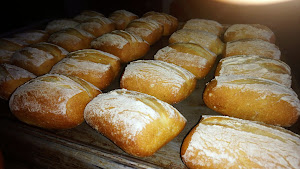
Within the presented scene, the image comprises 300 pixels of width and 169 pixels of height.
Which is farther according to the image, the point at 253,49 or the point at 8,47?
the point at 8,47

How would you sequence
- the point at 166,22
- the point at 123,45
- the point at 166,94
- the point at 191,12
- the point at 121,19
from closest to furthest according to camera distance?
1. the point at 166,94
2. the point at 123,45
3. the point at 166,22
4. the point at 121,19
5. the point at 191,12

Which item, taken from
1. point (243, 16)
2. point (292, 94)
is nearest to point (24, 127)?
point (292, 94)

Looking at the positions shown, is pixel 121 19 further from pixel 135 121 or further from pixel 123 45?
pixel 135 121

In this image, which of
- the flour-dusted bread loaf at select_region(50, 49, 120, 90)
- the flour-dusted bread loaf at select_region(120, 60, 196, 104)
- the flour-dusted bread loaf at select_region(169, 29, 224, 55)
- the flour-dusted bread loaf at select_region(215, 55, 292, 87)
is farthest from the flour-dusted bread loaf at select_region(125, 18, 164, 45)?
the flour-dusted bread loaf at select_region(215, 55, 292, 87)

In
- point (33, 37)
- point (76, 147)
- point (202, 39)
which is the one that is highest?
point (202, 39)

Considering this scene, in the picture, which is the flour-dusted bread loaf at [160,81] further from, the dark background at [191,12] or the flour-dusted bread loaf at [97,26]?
the dark background at [191,12]

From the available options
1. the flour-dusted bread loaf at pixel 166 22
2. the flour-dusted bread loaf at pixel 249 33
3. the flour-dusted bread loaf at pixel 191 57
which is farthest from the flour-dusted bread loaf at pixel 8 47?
the flour-dusted bread loaf at pixel 249 33

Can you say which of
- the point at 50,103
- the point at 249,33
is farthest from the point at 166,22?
the point at 50,103

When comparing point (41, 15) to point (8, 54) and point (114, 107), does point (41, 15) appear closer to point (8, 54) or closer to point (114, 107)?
point (8, 54)
